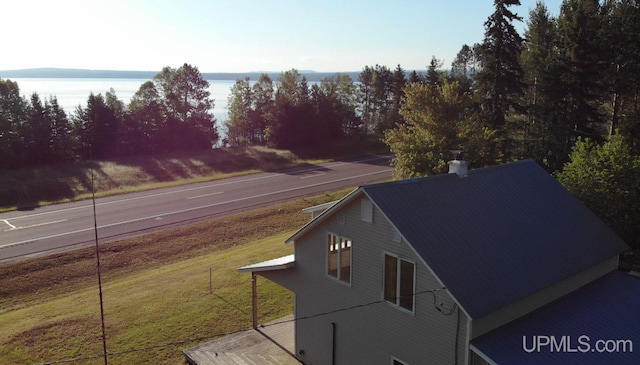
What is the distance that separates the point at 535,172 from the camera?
17391 millimetres

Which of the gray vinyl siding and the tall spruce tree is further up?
the tall spruce tree

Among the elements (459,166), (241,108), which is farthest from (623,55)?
(241,108)

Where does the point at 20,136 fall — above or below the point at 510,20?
below

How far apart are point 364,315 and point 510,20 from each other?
29685 millimetres

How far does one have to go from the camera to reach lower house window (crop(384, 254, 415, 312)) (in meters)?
12.4

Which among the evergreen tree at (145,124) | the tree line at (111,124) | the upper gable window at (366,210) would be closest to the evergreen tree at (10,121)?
the tree line at (111,124)

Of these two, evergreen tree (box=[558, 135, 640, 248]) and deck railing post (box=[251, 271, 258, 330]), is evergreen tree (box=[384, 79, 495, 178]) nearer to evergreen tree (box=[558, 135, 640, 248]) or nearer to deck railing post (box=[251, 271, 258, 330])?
evergreen tree (box=[558, 135, 640, 248])

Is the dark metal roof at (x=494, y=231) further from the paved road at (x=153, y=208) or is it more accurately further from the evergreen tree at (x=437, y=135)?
the paved road at (x=153, y=208)

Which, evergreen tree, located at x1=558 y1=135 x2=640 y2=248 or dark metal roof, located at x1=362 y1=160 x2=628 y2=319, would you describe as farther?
evergreen tree, located at x1=558 y1=135 x2=640 y2=248

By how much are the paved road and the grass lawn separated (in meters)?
2.35

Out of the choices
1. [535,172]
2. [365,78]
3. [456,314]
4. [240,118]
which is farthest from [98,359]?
[365,78]

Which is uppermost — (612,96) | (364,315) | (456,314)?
(612,96)

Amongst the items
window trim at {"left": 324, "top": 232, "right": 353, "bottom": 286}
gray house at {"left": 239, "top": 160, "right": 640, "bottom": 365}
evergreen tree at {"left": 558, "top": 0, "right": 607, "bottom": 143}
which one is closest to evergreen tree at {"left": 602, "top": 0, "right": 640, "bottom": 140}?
evergreen tree at {"left": 558, "top": 0, "right": 607, "bottom": 143}

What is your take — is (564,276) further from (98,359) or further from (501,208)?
(98,359)
